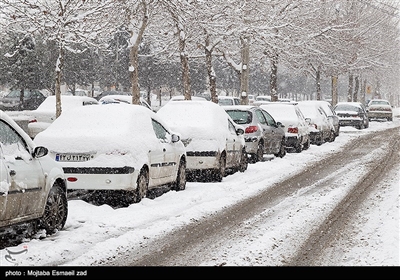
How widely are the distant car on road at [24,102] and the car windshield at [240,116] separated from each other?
1319 inches

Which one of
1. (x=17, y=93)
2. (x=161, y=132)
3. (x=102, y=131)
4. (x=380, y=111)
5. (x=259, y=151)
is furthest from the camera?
(x=380, y=111)

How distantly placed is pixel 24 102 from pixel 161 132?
129 ft

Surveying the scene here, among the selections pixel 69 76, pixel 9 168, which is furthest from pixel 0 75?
pixel 9 168

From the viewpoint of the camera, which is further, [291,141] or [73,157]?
[291,141]

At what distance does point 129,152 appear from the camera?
10953mm

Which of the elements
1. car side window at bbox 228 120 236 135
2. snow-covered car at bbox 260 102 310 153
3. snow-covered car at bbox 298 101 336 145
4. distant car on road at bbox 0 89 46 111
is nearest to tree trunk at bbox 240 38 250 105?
snow-covered car at bbox 298 101 336 145

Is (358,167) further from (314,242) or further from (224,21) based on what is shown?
(224,21)

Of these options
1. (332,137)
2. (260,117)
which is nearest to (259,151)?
(260,117)

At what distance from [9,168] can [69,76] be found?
2245 inches

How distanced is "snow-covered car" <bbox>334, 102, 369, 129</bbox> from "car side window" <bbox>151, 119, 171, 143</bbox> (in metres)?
29.2

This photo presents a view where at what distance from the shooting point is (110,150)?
10.9 m

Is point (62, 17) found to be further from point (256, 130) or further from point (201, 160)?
point (201, 160)

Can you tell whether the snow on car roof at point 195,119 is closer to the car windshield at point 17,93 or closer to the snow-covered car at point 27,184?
the snow-covered car at point 27,184

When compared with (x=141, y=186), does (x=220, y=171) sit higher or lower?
lower
